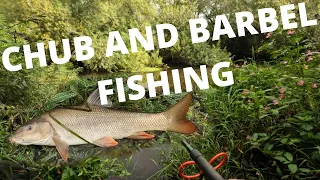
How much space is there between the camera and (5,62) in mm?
1884

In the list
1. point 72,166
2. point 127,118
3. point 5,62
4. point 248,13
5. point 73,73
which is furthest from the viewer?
point 248,13

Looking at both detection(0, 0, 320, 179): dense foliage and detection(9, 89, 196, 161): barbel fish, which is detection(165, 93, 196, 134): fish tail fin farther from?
detection(0, 0, 320, 179): dense foliage

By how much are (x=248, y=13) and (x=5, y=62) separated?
126 inches

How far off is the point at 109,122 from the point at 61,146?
0.57 ft

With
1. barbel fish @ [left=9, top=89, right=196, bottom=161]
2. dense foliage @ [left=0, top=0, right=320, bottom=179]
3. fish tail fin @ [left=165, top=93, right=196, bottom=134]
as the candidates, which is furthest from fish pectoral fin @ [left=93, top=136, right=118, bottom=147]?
dense foliage @ [left=0, top=0, right=320, bottom=179]

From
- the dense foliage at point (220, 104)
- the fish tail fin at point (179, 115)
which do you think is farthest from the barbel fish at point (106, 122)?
the dense foliage at point (220, 104)

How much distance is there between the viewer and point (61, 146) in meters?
1.10

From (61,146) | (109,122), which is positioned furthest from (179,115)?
(61,146)

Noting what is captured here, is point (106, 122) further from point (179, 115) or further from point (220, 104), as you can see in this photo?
point (220, 104)

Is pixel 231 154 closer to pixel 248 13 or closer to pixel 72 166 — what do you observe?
pixel 72 166

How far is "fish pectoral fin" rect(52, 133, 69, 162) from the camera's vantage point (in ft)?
3.59

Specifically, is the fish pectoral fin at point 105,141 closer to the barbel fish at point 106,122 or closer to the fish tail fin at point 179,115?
the barbel fish at point 106,122

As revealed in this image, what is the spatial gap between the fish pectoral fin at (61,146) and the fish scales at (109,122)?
0.06m

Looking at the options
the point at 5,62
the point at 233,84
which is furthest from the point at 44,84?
the point at 233,84
